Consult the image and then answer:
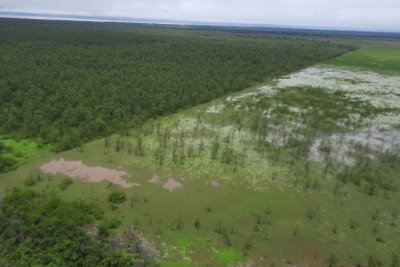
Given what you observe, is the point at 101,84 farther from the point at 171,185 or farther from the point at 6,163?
the point at 171,185

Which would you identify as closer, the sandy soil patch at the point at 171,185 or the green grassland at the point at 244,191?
the green grassland at the point at 244,191

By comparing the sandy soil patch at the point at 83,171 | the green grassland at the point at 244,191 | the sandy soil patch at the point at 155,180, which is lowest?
the sandy soil patch at the point at 83,171

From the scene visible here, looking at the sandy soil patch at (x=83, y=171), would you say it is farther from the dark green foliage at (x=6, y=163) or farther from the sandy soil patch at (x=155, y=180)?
the dark green foliage at (x=6, y=163)

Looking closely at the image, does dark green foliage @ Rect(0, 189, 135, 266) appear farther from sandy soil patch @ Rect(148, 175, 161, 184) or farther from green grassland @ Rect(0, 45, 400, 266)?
sandy soil patch @ Rect(148, 175, 161, 184)

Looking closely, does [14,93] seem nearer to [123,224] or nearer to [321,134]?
[123,224]

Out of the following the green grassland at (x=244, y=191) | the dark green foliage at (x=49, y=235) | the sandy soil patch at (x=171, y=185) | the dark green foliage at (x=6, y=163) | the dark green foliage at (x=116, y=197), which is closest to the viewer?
the dark green foliage at (x=49, y=235)

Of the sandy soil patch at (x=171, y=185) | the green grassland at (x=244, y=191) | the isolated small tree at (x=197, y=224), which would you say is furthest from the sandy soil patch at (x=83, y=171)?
the isolated small tree at (x=197, y=224)

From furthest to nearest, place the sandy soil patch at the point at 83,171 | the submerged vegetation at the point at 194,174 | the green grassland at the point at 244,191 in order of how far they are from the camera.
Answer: the sandy soil patch at the point at 83,171
the green grassland at the point at 244,191
the submerged vegetation at the point at 194,174
